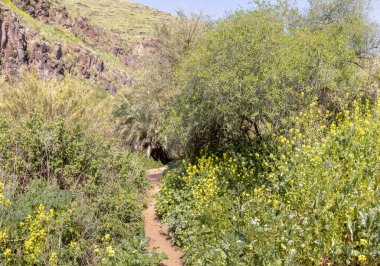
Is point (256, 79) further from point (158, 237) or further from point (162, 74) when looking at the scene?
point (162, 74)

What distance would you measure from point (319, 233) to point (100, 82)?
45.7 metres

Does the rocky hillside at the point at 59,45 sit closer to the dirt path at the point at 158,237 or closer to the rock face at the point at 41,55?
the rock face at the point at 41,55

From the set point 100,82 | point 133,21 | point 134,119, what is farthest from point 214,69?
point 133,21

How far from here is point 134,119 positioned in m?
20.6

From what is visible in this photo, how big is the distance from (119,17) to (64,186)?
124388 mm

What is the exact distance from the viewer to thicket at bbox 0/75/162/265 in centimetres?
485

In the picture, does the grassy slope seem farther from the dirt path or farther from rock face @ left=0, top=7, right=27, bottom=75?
the dirt path

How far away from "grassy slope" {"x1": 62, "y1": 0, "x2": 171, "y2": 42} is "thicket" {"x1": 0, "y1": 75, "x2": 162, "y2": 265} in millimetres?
76962

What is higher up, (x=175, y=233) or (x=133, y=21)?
(x=133, y=21)

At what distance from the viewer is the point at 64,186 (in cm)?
762

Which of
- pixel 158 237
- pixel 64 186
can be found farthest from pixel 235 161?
pixel 64 186

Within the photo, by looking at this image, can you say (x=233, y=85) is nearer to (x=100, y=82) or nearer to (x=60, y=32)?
(x=100, y=82)

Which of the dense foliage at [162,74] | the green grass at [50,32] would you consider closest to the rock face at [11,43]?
the green grass at [50,32]

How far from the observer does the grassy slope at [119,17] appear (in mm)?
96812
